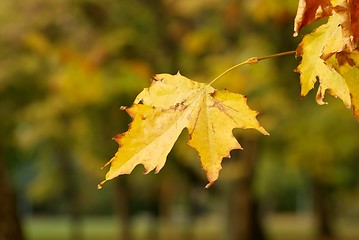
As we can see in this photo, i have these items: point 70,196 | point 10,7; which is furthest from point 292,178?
point 10,7

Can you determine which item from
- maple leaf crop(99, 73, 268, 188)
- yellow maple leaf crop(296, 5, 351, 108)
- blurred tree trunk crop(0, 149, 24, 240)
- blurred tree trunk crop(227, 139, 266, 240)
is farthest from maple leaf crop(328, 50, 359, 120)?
blurred tree trunk crop(227, 139, 266, 240)

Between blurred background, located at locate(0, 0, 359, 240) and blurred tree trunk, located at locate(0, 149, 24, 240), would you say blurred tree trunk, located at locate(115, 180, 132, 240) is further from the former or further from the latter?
blurred tree trunk, located at locate(0, 149, 24, 240)

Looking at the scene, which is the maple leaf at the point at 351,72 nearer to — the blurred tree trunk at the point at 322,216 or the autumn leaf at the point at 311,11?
the autumn leaf at the point at 311,11

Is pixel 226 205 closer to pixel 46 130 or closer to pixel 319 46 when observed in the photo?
pixel 46 130

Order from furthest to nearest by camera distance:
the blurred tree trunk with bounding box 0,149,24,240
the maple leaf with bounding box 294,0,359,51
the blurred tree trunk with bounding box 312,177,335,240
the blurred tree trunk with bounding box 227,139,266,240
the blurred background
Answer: the blurred tree trunk with bounding box 312,177,335,240
the blurred tree trunk with bounding box 227,139,266,240
the blurred background
the blurred tree trunk with bounding box 0,149,24,240
the maple leaf with bounding box 294,0,359,51

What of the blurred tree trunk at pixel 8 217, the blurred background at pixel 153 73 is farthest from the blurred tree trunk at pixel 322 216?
the blurred tree trunk at pixel 8 217

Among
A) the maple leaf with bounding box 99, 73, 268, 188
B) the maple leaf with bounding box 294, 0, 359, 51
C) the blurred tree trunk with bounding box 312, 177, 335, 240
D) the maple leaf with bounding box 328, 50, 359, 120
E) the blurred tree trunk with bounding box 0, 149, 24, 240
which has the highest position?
the blurred tree trunk with bounding box 312, 177, 335, 240
